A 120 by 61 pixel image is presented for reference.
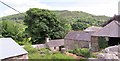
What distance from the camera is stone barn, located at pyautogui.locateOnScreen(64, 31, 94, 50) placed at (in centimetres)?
2920

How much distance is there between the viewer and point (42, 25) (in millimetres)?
37531

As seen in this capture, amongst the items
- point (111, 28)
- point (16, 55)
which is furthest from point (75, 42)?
point (16, 55)

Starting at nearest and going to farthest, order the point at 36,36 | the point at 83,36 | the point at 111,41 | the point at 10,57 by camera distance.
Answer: the point at 10,57
the point at 111,41
the point at 83,36
the point at 36,36

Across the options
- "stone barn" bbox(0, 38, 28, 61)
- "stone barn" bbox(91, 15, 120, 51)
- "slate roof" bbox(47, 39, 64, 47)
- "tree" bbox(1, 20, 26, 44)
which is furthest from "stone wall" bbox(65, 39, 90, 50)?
"stone barn" bbox(0, 38, 28, 61)

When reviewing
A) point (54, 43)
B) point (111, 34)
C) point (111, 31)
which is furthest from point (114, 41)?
point (54, 43)

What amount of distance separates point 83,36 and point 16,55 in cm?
2342

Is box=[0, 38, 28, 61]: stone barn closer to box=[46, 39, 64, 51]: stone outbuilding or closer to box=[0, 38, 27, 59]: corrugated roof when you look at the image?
box=[0, 38, 27, 59]: corrugated roof

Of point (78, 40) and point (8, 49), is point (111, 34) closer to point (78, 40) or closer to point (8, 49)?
point (78, 40)

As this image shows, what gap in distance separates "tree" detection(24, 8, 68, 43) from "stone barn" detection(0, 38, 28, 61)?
29.3 m

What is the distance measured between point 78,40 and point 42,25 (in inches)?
350

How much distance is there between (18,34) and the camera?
3338cm

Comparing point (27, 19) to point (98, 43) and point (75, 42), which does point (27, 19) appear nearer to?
point (75, 42)

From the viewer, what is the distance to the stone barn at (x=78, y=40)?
1149 inches

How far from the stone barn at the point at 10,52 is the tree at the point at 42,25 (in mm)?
29250
